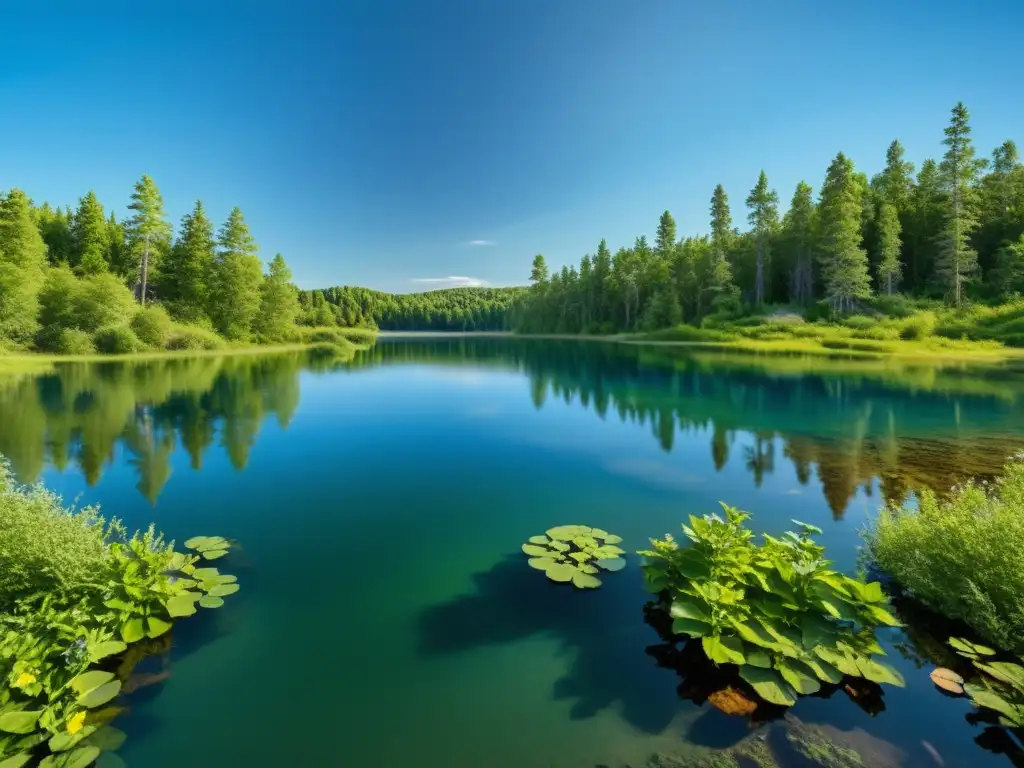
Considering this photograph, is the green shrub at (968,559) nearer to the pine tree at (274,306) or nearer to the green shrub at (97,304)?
the green shrub at (97,304)

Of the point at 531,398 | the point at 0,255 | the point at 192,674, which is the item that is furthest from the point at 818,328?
the point at 0,255

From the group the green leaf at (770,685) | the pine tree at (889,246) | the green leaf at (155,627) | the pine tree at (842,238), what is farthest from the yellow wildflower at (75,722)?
the pine tree at (889,246)

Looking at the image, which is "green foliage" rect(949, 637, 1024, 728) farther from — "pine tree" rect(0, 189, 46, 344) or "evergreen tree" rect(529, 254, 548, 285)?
"evergreen tree" rect(529, 254, 548, 285)

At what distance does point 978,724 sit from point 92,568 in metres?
8.65

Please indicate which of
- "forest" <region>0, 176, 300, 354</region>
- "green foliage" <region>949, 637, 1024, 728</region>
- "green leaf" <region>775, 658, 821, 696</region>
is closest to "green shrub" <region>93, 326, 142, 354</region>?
"forest" <region>0, 176, 300, 354</region>

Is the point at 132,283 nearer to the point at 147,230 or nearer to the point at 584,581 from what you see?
the point at 147,230

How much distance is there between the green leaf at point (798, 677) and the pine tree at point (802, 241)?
65.1 metres

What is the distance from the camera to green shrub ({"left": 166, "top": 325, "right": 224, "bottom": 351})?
45969mm

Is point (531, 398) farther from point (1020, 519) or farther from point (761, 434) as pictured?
point (1020, 519)

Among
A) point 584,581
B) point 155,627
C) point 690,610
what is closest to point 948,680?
point 690,610

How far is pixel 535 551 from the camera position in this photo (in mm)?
7578

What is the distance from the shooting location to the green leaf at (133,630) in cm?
516

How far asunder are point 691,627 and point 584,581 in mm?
1951

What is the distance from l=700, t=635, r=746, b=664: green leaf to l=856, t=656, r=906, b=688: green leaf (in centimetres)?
107
